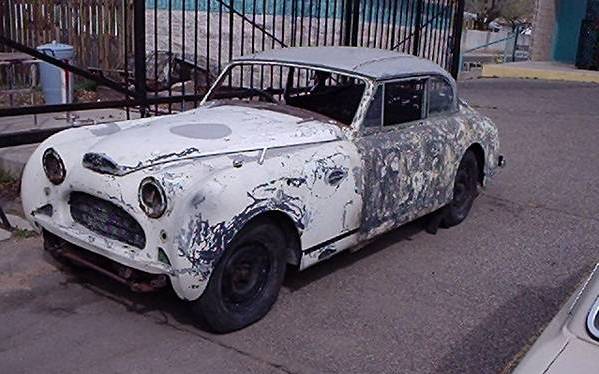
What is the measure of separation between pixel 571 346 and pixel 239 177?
2202mm

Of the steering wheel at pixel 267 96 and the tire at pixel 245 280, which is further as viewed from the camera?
the steering wheel at pixel 267 96

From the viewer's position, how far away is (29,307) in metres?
4.44

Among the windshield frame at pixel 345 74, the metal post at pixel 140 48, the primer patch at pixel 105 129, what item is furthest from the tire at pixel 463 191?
the metal post at pixel 140 48

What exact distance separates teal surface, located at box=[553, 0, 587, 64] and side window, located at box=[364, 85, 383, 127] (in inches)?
758

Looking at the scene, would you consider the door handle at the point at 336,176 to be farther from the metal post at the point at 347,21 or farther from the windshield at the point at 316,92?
the metal post at the point at 347,21

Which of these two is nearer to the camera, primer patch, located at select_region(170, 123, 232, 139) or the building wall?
primer patch, located at select_region(170, 123, 232, 139)

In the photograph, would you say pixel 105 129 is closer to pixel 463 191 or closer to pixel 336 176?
pixel 336 176

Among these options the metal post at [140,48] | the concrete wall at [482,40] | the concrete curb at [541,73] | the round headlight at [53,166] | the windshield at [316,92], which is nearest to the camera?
the round headlight at [53,166]

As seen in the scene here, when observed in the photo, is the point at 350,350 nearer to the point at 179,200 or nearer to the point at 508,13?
the point at 179,200

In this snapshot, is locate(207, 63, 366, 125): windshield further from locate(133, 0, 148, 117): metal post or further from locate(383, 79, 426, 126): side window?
locate(133, 0, 148, 117): metal post

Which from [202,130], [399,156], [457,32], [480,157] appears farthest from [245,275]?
[457,32]

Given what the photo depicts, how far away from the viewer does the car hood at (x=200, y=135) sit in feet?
13.6

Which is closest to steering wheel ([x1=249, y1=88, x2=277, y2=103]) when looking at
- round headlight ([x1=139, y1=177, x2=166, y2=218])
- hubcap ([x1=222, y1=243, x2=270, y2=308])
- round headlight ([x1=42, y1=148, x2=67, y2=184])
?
hubcap ([x1=222, y1=243, x2=270, y2=308])

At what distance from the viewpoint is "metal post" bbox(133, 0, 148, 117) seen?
676cm
